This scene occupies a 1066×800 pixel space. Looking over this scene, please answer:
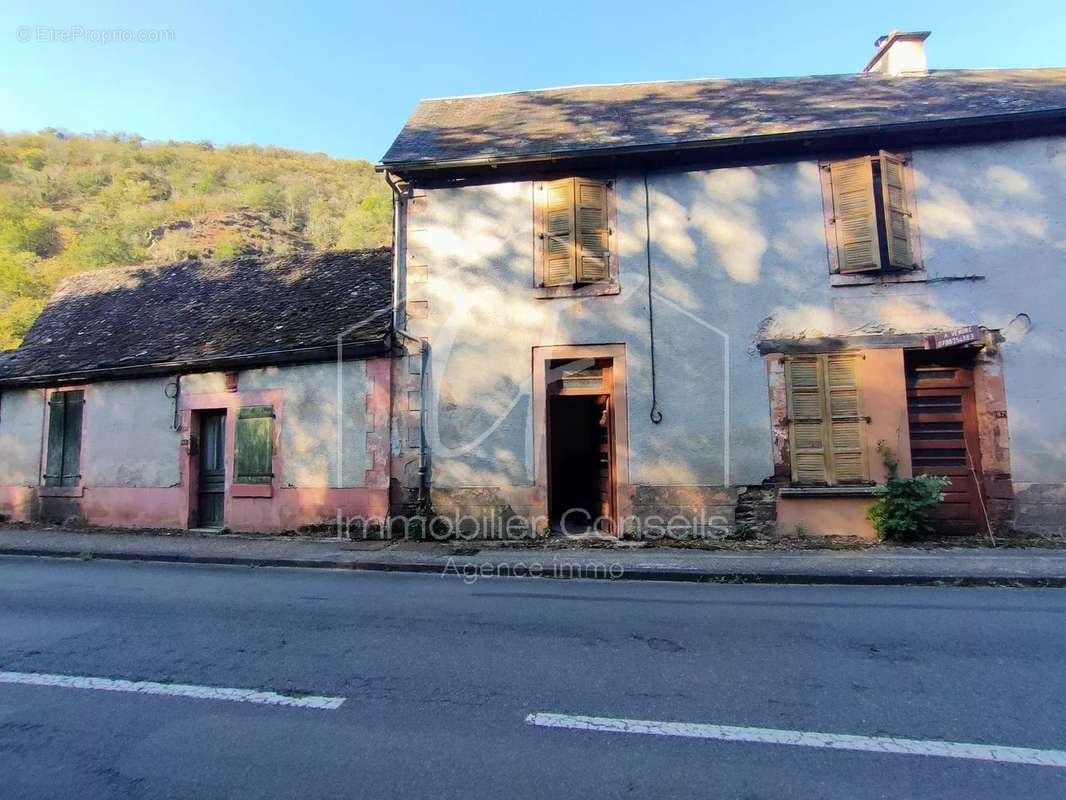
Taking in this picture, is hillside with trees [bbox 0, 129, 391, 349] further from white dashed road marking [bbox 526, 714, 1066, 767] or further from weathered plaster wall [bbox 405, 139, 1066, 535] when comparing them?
white dashed road marking [bbox 526, 714, 1066, 767]

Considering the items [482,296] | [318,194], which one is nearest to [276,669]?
[482,296]

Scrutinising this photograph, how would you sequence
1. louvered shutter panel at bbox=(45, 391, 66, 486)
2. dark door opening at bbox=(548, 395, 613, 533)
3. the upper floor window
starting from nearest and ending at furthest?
the upper floor window
dark door opening at bbox=(548, 395, 613, 533)
louvered shutter panel at bbox=(45, 391, 66, 486)

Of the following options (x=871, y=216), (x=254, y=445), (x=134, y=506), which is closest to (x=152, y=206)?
(x=134, y=506)

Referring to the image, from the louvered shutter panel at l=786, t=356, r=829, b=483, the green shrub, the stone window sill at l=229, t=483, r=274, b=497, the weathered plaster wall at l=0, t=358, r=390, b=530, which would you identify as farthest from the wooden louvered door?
the stone window sill at l=229, t=483, r=274, b=497

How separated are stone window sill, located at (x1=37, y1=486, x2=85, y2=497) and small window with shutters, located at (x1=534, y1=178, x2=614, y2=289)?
9.91 m

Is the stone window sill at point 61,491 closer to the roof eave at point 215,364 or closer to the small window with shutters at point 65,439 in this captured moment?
the small window with shutters at point 65,439

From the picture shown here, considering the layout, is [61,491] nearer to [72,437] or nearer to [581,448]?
[72,437]

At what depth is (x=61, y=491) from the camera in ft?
39.1

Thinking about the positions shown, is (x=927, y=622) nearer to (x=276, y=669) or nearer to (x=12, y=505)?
(x=276, y=669)

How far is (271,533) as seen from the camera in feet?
34.2

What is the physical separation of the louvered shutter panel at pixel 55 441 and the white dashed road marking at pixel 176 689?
10016mm

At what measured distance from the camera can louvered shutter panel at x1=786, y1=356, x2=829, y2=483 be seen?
910 centimetres

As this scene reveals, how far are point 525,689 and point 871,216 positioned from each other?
8.79 metres

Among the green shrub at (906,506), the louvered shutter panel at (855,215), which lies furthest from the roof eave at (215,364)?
the green shrub at (906,506)
